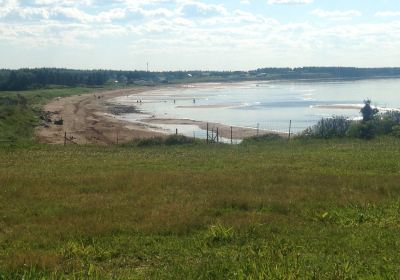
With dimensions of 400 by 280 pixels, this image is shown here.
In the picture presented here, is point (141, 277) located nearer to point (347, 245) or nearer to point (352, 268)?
point (352, 268)

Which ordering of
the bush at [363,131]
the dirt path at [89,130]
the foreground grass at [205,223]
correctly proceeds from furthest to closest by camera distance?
the dirt path at [89,130]
the bush at [363,131]
the foreground grass at [205,223]

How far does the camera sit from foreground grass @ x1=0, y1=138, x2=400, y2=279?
7277mm

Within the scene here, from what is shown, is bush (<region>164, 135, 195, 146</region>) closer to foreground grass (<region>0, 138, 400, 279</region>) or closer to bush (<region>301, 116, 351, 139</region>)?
bush (<region>301, 116, 351, 139</region>)

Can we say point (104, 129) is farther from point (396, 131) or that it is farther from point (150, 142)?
point (396, 131)

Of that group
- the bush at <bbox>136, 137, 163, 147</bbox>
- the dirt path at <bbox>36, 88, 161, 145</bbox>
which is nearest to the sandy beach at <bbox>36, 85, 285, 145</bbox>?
the dirt path at <bbox>36, 88, 161, 145</bbox>

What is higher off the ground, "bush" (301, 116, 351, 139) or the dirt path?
"bush" (301, 116, 351, 139)

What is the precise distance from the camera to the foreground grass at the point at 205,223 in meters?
7.28

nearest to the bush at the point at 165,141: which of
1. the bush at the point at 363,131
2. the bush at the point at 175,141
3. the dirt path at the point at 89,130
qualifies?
the bush at the point at 175,141

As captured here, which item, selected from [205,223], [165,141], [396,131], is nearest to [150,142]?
[165,141]

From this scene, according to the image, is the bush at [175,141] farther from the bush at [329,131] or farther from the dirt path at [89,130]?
the dirt path at [89,130]

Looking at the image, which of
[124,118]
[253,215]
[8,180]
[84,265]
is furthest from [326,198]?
[124,118]

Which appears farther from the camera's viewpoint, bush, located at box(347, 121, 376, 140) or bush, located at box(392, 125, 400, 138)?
bush, located at box(392, 125, 400, 138)

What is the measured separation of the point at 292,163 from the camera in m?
20.4

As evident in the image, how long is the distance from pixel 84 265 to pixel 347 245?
3906 mm
